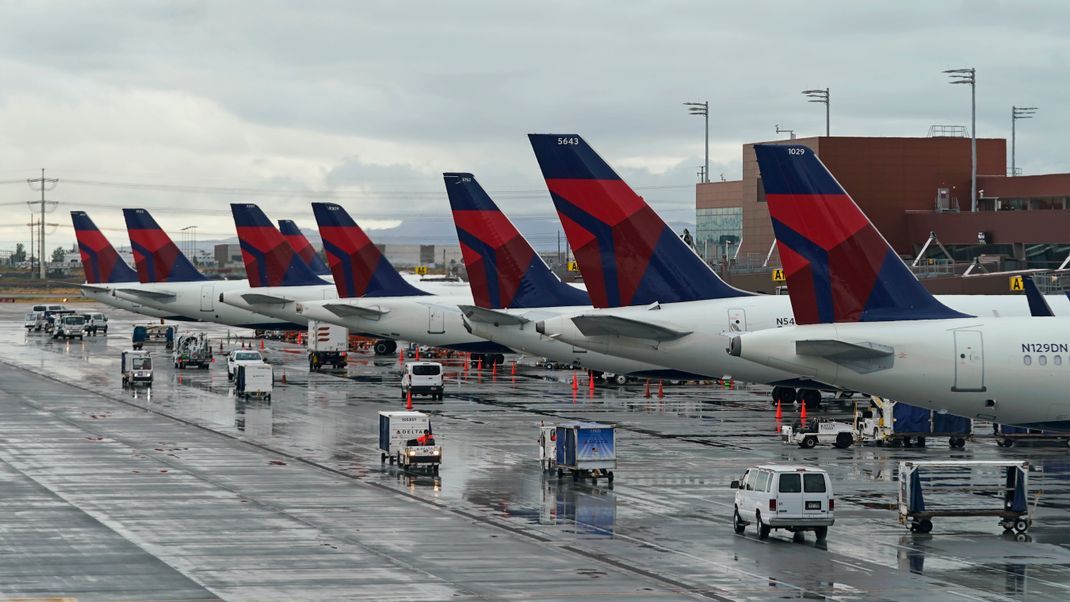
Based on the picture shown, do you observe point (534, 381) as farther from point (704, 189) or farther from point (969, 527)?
point (704, 189)

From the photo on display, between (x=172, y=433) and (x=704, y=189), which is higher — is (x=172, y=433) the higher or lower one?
the lower one

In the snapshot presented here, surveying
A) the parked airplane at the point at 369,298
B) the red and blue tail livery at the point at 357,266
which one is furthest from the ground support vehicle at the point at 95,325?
the red and blue tail livery at the point at 357,266

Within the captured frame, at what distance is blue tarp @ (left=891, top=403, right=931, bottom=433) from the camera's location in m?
58.2

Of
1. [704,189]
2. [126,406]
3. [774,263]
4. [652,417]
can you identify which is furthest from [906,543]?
[704,189]

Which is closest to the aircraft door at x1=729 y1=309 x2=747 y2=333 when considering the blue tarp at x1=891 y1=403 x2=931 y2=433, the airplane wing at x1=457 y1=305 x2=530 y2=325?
the blue tarp at x1=891 y1=403 x2=931 y2=433

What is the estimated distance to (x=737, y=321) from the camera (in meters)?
56.1

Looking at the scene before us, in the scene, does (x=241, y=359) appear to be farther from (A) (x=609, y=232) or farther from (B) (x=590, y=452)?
(B) (x=590, y=452)

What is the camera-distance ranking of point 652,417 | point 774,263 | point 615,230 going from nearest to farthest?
point 615,230 → point 652,417 → point 774,263

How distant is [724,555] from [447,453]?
70.1ft

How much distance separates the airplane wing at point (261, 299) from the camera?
355 feet

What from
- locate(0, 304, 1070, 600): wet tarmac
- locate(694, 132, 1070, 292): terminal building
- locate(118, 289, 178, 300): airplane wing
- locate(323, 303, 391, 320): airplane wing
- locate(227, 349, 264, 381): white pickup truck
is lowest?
locate(0, 304, 1070, 600): wet tarmac

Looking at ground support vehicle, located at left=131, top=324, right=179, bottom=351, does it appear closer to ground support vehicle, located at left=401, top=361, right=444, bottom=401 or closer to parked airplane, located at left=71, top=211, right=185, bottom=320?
parked airplane, located at left=71, top=211, right=185, bottom=320

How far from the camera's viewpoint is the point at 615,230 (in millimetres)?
55312

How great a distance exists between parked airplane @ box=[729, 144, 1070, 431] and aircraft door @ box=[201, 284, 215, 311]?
89.0 m
